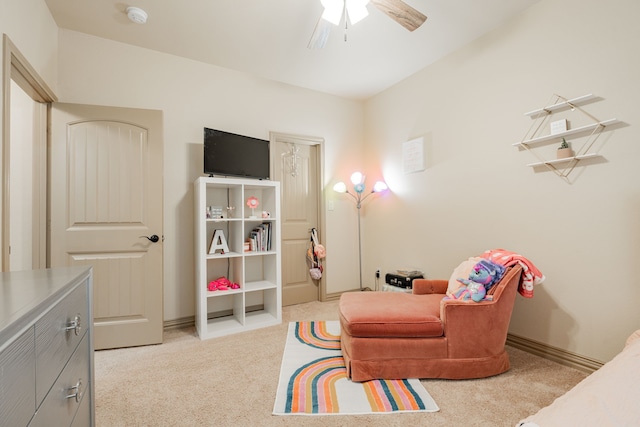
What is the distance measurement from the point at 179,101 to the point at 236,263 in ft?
5.55

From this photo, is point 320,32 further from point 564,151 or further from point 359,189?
point 359,189

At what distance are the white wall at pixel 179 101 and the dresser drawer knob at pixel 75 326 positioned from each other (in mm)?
1876

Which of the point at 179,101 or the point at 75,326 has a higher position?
the point at 179,101

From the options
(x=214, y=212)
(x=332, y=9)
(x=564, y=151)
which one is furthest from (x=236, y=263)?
(x=564, y=151)

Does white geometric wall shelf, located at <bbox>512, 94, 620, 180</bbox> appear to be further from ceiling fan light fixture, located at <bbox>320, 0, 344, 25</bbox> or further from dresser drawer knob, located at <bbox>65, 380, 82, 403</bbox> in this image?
dresser drawer knob, located at <bbox>65, 380, 82, 403</bbox>

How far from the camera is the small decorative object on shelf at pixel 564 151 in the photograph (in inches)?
82.6

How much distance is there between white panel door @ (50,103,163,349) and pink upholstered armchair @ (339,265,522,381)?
1.77 metres

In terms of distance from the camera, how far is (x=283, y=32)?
2605 millimetres

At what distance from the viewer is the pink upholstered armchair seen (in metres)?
1.90

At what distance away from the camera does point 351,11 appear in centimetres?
195

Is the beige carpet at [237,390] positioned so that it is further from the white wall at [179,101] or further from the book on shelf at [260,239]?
the book on shelf at [260,239]

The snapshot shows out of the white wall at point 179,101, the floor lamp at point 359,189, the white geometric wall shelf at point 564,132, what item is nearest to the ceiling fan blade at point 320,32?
the white wall at point 179,101

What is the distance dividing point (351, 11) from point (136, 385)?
8.95 ft

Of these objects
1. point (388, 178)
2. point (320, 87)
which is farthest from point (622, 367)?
point (320, 87)
